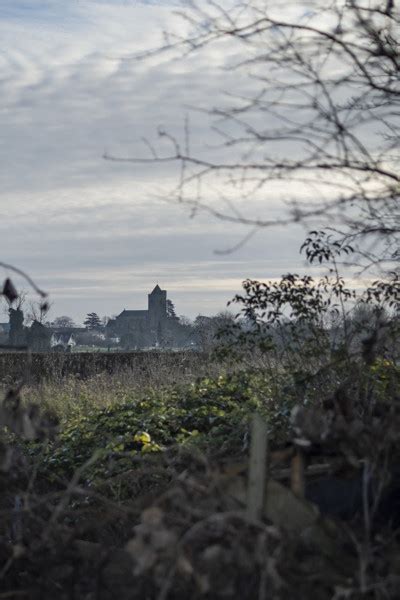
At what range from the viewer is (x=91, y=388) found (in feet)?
47.9

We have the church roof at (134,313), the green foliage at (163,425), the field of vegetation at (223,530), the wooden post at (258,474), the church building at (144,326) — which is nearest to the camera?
the field of vegetation at (223,530)

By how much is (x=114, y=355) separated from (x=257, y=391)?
44.0ft

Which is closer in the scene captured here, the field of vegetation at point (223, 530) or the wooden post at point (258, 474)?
the field of vegetation at point (223, 530)

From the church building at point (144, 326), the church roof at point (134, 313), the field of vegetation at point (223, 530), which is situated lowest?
the field of vegetation at point (223, 530)

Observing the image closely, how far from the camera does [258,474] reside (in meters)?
3.13

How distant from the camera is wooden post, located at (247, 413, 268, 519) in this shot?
3070 millimetres

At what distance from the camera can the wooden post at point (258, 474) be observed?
10.1 feet

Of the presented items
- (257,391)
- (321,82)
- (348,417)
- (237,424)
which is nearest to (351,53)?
(321,82)

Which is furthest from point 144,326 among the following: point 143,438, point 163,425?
point 143,438

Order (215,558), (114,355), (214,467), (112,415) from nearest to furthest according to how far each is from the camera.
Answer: (215,558), (214,467), (112,415), (114,355)

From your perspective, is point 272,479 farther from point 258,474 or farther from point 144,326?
point 144,326

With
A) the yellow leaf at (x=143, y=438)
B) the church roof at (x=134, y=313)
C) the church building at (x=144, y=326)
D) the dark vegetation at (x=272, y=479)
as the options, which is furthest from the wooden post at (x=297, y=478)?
the church roof at (x=134, y=313)

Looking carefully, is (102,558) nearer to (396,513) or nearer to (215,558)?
(215,558)

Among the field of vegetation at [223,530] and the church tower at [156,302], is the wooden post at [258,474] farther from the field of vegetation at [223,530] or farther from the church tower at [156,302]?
the church tower at [156,302]
